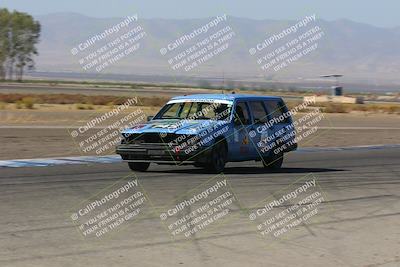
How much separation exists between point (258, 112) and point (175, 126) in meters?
2.61

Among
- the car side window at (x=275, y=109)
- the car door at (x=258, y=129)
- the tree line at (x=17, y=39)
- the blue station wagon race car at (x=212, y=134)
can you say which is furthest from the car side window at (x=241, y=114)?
the tree line at (x=17, y=39)

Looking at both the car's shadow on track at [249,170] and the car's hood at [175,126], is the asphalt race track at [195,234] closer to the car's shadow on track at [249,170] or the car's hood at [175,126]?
the car's shadow on track at [249,170]

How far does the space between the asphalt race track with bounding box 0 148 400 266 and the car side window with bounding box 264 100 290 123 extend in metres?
1.98

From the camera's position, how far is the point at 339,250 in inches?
342

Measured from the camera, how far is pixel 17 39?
416ft

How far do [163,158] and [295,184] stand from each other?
8.07 feet

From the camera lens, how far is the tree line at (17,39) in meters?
125

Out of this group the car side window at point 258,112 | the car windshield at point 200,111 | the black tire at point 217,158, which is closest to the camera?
the black tire at point 217,158

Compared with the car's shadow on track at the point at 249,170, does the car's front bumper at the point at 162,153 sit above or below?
above

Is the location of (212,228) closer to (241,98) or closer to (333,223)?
(333,223)

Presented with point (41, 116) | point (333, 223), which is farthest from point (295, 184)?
point (41, 116)

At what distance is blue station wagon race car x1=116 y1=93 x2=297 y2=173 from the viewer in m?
15.1

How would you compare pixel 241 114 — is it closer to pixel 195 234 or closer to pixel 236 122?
pixel 236 122

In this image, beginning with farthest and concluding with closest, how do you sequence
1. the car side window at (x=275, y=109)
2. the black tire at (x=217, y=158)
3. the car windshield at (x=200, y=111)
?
the car side window at (x=275, y=109) → the car windshield at (x=200, y=111) → the black tire at (x=217, y=158)
